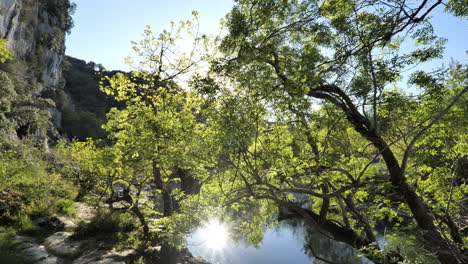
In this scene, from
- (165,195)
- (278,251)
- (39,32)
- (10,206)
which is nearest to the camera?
(10,206)

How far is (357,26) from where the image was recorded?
3203 millimetres

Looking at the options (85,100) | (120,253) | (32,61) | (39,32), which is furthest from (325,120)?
(85,100)

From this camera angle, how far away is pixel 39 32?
1018 inches

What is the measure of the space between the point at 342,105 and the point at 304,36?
1.92 meters

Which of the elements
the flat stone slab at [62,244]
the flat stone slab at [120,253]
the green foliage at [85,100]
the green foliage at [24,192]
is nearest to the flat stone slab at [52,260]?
the flat stone slab at [62,244]

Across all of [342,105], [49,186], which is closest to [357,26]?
[342,105]

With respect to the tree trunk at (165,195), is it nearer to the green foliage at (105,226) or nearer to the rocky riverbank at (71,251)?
the rocky riverbank at (71,251)

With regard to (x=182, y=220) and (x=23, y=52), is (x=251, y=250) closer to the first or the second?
(x=182, y=220)

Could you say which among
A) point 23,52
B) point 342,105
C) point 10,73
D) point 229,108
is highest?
point 23,52

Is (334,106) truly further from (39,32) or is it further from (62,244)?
(39,32)

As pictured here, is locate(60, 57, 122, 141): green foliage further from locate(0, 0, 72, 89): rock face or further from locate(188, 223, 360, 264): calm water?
locate(188, 223, 360, 264): calm water

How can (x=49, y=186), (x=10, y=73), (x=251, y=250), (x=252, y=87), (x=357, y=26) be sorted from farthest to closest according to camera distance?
(x=10, y=73) → (x=251, y=250) → (x=49, y=186) → (x=252, y=87) → (x=357, y=26)

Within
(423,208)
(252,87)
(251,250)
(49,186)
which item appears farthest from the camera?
(251,250)

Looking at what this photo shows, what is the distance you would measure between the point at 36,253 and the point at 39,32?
3163 cm
